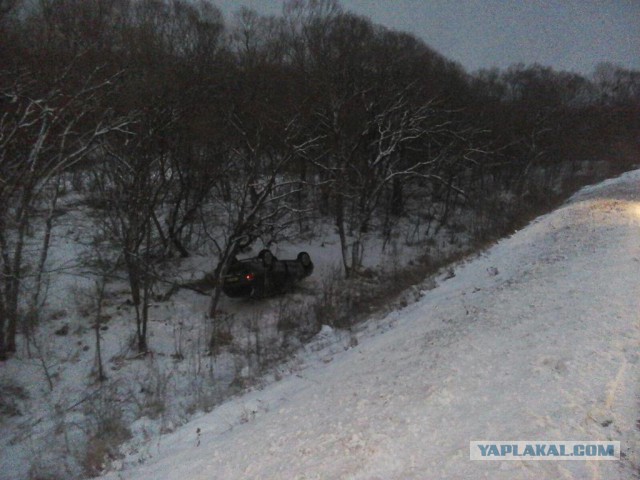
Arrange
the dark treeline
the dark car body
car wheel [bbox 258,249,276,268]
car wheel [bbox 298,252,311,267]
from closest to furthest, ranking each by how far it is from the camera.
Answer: the dark treeline, the dark car body, car wheel [bbox 258,249,276,268], car wheel [bbox 298,252,311,267]

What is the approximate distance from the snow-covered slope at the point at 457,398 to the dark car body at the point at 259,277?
7.06 m

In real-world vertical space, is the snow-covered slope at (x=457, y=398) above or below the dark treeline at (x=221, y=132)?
below

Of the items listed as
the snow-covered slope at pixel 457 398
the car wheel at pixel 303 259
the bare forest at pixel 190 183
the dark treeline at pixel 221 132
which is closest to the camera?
the snow-covered slope at pixel 457 398

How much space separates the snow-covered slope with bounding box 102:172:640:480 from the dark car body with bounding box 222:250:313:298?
706 cm

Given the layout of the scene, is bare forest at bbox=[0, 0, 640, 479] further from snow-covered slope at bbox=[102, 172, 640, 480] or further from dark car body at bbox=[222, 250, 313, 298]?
snow-covered slope at bbox=[102, 172, 640, 480]

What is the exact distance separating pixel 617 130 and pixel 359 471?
5133 centimetres

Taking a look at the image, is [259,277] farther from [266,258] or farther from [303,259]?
[303,259]

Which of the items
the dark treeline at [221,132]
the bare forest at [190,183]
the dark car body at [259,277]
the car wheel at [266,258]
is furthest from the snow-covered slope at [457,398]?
the car wheel at [266,258]

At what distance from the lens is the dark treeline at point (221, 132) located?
1066 cm

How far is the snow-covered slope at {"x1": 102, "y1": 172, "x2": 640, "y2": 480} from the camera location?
3840 mm

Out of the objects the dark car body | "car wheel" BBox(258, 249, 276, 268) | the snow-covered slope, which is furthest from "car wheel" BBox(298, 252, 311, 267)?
the snow-covered slope

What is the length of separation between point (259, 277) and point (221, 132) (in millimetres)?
5136

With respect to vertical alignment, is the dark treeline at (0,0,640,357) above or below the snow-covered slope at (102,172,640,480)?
above

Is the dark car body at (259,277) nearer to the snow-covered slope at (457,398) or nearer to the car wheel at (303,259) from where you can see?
the car wheel at (303,259)
